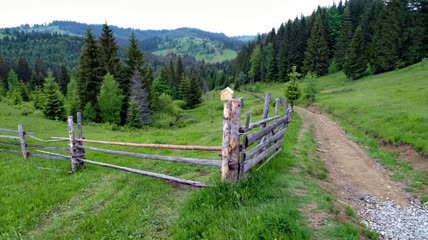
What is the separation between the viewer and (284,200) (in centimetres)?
693

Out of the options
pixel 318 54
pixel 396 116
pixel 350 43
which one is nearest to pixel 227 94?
pixel 318 54

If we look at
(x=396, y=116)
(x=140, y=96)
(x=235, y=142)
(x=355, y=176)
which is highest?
(x=235, y=142)

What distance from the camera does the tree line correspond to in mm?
58375

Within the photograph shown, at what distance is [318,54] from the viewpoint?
83.3 metres

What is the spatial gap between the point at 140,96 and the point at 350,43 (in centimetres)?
5708

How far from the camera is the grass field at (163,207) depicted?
5.78 m

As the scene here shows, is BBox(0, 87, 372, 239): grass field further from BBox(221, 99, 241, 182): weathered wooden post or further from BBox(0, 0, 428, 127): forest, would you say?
BBox(0, 0, 428, 127): forest

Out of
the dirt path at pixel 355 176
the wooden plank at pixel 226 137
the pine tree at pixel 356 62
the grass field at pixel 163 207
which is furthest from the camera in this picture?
the pine tree at pixel 356 62

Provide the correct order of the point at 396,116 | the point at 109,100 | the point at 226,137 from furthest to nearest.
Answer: the point at 109,100 → the point at 396,116 → the point at 226,137

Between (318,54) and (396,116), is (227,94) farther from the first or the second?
(396,116)

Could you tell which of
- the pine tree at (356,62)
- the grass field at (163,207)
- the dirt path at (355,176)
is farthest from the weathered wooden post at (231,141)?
the pine tree at (356,62)

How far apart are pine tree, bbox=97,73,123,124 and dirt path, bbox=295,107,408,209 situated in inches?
1196

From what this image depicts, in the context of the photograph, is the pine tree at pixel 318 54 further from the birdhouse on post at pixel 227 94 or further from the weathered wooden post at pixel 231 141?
the weathered wooden post at pixel 231 141

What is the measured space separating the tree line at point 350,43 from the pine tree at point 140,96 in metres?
45.3
